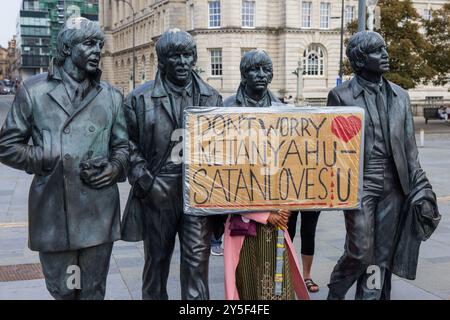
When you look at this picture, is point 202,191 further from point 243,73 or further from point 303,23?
point 303,23

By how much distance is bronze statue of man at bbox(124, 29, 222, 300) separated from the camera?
158 inches

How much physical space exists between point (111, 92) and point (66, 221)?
88 centimetres

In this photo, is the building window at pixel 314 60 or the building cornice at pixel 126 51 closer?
the building window at pixel 314 60

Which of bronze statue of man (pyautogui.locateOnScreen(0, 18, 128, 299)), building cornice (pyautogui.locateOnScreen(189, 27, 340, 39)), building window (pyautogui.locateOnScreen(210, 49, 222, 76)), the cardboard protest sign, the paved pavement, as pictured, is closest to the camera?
bronze statue of man (pyautogui.locateOnScreen(0, 18, 128, 299))

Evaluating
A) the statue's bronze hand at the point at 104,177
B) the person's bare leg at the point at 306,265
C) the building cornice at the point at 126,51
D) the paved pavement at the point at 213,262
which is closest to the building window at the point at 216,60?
the building cornice at the point at 126,51

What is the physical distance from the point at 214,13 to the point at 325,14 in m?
9.94

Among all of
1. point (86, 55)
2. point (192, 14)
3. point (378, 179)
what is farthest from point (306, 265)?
point (192, 14)

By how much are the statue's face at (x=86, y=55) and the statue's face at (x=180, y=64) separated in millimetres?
598

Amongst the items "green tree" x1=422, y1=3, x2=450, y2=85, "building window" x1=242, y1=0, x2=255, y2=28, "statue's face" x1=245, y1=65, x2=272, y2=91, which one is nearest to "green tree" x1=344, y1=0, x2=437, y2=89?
"green tree" x1=422, y1=3, x2=450, y2=85

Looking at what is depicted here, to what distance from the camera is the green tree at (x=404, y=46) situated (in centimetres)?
2889

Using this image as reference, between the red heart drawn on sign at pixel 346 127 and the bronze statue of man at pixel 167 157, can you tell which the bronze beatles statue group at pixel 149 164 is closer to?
the bronze statue of man at pixel 167 157

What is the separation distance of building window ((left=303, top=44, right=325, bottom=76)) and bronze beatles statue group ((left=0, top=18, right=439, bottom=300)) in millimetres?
46226

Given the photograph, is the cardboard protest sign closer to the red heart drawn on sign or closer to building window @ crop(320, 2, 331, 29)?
the red heart drawn on sign

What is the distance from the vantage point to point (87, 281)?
12.1 ft
